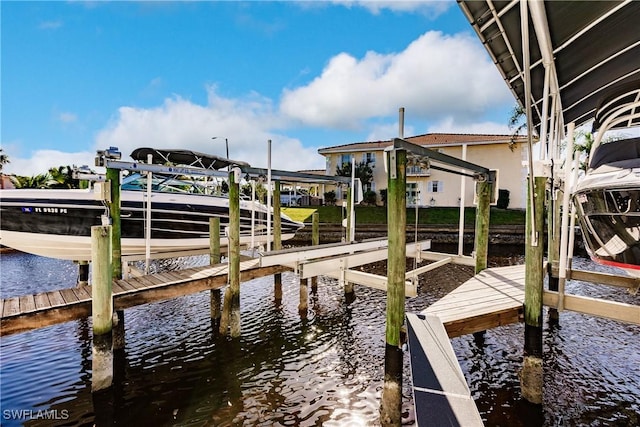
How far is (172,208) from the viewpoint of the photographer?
9.95 metres

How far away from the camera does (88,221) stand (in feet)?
30.0

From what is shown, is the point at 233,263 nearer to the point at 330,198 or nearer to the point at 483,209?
the point at 483,209

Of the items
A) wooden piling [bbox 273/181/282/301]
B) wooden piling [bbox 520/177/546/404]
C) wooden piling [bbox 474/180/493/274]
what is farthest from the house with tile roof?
wooden piling [bbox 520/177/546/404]

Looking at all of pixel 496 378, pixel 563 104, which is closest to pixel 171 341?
pixel 496 378

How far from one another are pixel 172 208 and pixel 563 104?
10068 millimetres

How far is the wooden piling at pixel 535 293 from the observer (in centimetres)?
461

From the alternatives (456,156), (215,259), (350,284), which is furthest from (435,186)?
(215,259)

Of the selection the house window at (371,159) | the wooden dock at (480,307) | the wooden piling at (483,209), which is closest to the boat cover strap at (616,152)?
the wooden piling at (483,209)

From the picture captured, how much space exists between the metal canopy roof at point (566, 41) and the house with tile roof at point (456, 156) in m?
21.3

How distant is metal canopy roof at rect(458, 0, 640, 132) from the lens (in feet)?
14.0

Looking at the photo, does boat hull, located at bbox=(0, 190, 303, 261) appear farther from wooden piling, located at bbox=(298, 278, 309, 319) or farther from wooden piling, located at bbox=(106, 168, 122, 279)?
wooden piling, located at bbox=(106, 168, 122, 279)

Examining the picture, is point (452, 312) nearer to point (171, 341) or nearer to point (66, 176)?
point (171, 341)

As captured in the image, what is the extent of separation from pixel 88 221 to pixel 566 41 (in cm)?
1095

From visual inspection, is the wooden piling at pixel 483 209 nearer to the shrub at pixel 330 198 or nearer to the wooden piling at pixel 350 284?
the wooden piling at pixel 350 284
